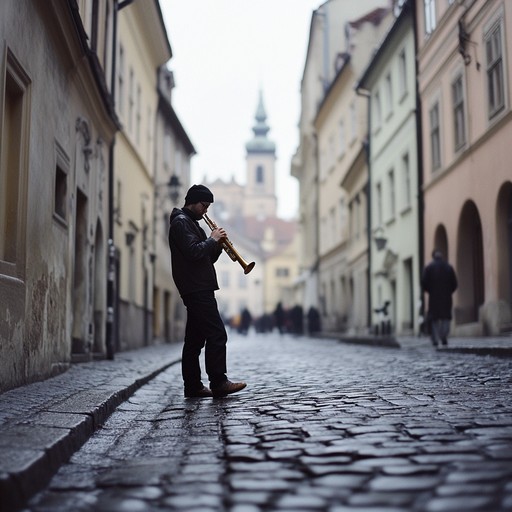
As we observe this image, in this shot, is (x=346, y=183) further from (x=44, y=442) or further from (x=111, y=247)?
(x=44, y=442)

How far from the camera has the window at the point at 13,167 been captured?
28.3 ft

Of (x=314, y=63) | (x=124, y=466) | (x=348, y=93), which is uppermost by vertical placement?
(x=314, y=63)

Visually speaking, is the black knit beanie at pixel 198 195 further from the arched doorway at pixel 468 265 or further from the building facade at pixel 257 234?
the building facade at pixel 257 234

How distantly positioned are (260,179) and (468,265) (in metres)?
126

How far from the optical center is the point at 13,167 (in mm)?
8930


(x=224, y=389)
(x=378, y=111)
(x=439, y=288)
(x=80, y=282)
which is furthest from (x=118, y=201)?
(x=378, y=111)

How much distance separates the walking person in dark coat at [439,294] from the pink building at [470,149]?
1452 millimetres

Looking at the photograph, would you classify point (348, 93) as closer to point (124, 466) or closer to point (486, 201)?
point (486, 201)

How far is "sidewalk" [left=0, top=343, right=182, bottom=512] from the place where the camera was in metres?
4.08

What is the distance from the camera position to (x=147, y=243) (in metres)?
27.2

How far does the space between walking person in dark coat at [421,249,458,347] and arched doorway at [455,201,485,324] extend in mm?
4215

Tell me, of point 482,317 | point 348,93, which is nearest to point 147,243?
point 482,317

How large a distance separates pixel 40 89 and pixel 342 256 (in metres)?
32.0

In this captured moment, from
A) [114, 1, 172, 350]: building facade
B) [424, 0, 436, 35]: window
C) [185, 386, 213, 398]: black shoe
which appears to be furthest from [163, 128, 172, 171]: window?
[185, 386, 213, 398]: black shoe
